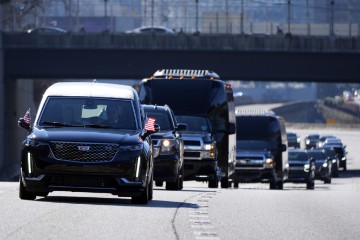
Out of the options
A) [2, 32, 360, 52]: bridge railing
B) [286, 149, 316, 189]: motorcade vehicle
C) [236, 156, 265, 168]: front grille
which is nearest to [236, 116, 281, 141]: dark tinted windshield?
[236, 156, 265, 168]: front grille

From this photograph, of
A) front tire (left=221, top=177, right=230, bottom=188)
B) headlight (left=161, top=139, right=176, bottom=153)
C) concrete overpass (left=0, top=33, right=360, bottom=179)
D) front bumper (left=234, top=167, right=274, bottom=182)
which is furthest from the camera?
concrete overpass (left=0, top=33, right=360, bottom=179)

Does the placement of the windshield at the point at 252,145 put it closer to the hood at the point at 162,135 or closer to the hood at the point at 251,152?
the hood at the point at 251,152

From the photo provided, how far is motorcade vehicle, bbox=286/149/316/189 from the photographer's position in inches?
2174

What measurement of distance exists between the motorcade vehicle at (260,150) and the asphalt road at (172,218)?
23.2 meters

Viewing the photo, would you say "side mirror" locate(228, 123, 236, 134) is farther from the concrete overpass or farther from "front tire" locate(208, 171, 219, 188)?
the concrete overpass

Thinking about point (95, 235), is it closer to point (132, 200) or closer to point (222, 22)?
point (132, 200)

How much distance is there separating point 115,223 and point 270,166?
30995 mm

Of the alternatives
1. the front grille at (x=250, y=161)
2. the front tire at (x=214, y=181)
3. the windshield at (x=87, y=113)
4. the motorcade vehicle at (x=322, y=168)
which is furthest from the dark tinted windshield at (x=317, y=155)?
the windshield at (x=87, y=113)

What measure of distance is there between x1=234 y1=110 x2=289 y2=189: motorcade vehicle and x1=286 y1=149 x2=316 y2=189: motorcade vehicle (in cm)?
717

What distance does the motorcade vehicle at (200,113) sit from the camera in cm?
3409

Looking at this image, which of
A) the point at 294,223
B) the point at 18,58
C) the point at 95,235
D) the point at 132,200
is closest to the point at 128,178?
the point at 132,200

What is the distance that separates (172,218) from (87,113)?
3.77 metres

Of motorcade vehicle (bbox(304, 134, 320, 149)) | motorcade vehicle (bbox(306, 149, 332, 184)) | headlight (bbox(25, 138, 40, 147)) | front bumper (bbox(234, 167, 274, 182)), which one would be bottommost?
motorcade vehicle (bbox(304, 134, 320, 149))

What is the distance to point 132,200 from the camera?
1952 centimetres
